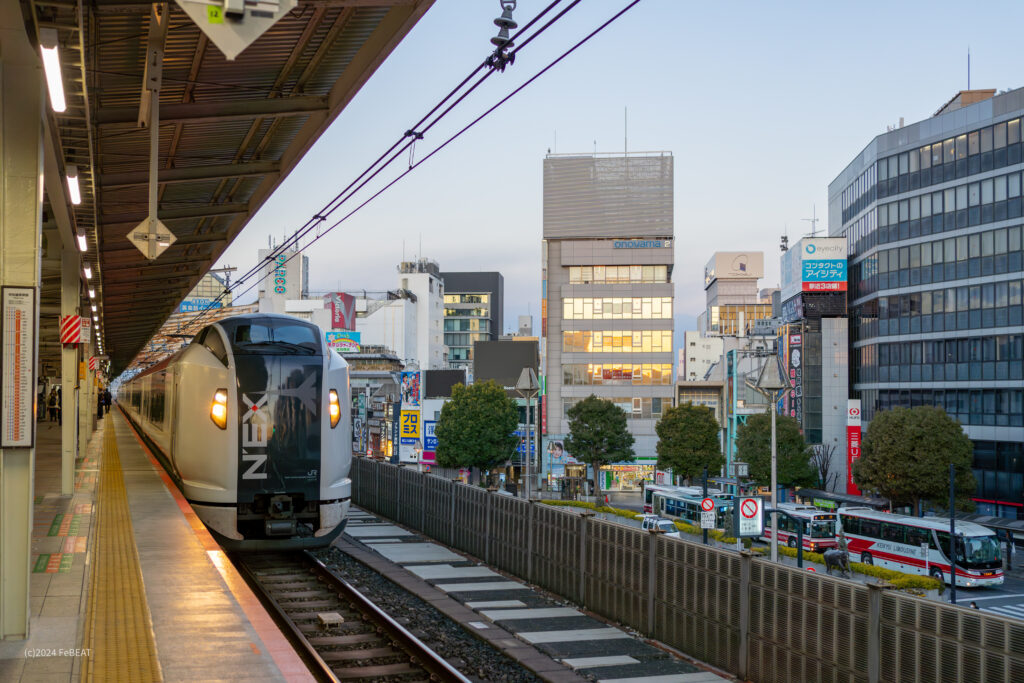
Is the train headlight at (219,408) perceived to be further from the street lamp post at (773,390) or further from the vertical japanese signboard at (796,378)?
the vertical japanese signboard at (796,378)

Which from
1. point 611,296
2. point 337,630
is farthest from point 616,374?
point 337,630

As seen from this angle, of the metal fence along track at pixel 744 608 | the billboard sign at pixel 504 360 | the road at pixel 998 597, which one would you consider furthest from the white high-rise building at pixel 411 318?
the metal fence along track at pixel 744 608

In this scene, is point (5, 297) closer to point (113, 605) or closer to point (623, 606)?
point (113, 605)

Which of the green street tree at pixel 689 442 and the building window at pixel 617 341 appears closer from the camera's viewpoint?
the green street tree at pixel 689 442

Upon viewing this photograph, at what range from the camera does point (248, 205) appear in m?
19.2

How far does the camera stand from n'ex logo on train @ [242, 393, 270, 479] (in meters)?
13.6

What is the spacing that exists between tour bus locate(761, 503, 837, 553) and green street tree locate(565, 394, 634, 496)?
64.1 ft

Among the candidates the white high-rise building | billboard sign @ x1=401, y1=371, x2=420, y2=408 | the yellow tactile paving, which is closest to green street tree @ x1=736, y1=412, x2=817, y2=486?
billboard sign @ x1=401, y1=371, x2=420, y2=408

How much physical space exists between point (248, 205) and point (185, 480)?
7.07 metres

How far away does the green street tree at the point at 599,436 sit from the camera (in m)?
57.8

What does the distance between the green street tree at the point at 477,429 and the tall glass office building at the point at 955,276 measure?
24496 mm

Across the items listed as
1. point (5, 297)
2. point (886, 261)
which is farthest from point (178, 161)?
point (886, 261)

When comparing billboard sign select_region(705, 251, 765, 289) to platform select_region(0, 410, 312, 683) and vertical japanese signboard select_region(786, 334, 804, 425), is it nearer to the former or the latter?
vertical japanese signboard select_region(786, 334, 804, 425)

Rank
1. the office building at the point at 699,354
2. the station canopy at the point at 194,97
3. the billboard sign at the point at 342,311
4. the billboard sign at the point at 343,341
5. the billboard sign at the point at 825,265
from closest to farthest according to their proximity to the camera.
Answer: the station canopy at the point at 194,97 < the billboard sign at the point at 825,265 < the billboard sign at the point at 343,341 < the billboard sign at the point at 342,311 < the office building at the point at 699,354
